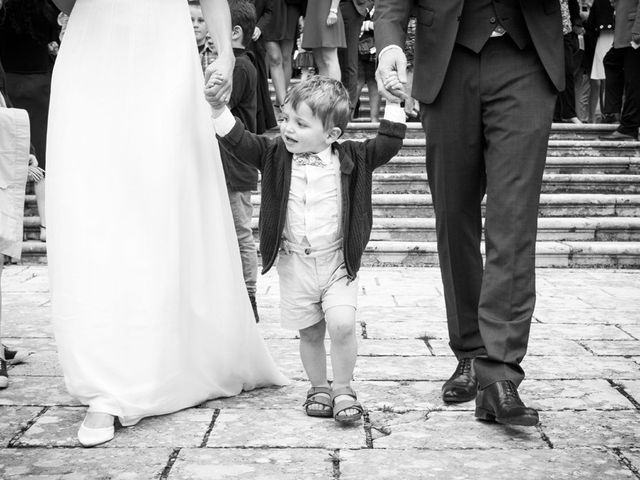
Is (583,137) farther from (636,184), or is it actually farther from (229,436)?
(229,436)

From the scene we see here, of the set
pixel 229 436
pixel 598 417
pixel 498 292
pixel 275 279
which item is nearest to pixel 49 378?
pixel 229 436

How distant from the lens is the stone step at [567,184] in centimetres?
888

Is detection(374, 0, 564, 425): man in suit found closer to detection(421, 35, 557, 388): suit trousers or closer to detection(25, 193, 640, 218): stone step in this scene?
detection(421, 35, 557, 388): suit trousers

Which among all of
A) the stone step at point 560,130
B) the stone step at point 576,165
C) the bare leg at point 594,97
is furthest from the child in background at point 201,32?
the bare leg at point 594,97

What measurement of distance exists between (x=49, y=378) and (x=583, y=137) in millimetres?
7740

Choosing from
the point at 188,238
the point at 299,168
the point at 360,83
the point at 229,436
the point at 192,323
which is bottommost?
the point at 229,436

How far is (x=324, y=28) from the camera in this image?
9.39 meters

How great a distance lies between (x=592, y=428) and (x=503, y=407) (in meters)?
0.35

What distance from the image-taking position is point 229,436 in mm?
3164

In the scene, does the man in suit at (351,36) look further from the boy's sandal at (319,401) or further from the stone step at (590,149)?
the boy's sandal at (319,401)

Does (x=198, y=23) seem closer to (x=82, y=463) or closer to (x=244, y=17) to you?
(x=244, y=17)

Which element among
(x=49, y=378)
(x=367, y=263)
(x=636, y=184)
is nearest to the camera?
(x=49, y=378)

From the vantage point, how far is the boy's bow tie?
3.40 m

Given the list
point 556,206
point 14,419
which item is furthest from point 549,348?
point 556,206
